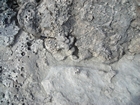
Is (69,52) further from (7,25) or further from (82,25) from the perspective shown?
(7,25)

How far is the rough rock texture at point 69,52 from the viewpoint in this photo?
1.13m

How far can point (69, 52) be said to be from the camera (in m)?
1.25

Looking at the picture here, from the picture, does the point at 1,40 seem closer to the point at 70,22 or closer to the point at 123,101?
the point at 70,22

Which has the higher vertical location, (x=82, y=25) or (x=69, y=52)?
(x=82, y=25)

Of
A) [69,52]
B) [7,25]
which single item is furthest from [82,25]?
[7,25]

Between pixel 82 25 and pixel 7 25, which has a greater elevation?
pixel 7 25

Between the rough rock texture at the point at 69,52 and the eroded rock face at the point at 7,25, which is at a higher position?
the eroded rock face at the point at 7,25

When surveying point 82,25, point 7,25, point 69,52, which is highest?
point 7,25

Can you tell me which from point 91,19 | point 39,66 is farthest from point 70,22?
point 39,66

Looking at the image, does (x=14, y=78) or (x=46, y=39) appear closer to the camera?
(x=14, y=78)

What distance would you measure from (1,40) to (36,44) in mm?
246

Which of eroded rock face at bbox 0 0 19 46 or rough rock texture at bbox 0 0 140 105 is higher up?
eroded rock face at bbox 0 0 19 46

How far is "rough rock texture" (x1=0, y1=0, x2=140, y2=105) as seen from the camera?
113 centimetres

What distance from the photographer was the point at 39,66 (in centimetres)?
121
